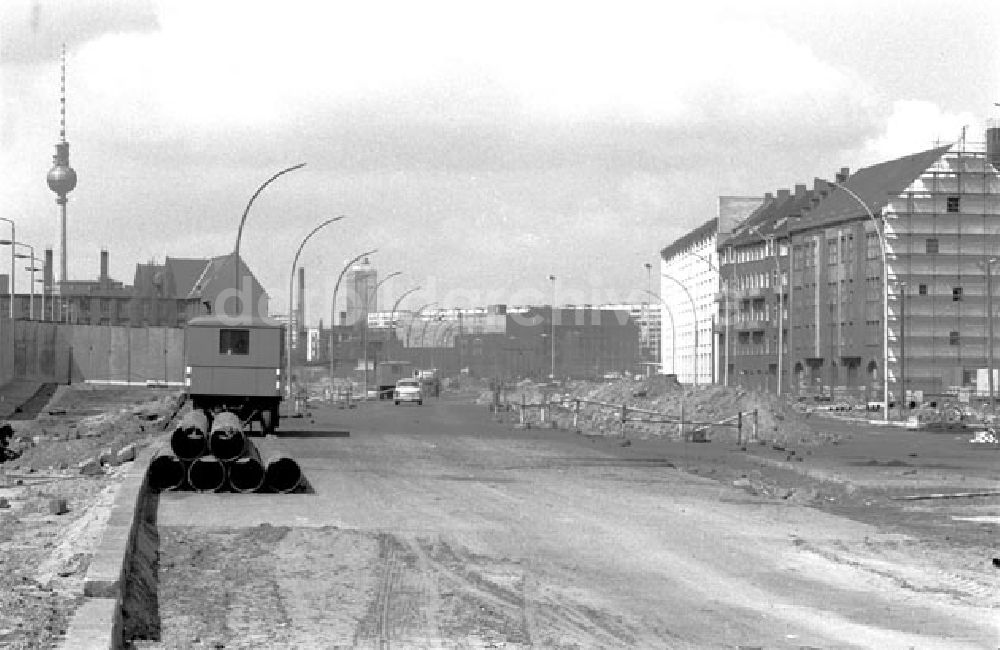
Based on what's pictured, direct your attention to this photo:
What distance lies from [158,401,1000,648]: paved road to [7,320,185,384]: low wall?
59894 mm

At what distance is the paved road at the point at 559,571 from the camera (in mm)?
11633

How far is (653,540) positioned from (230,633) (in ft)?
24.6

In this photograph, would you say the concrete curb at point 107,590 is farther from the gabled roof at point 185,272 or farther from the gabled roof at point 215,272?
the gabled roof at point 185,272

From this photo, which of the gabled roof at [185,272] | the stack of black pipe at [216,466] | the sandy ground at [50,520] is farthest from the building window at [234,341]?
the gabled roof at [185,272]

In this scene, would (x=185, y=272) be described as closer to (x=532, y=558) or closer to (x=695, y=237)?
(x=695, y=237)

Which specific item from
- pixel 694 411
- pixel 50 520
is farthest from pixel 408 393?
pixel 50 520

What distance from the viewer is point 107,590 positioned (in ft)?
36.8

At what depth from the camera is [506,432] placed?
48.2m

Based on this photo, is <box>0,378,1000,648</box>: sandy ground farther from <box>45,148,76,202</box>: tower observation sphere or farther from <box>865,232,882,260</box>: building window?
<box>45,148,76,202</box>: tower observation sphere

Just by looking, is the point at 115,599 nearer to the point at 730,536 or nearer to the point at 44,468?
the point at 730,536

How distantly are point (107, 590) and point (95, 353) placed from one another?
85.8m

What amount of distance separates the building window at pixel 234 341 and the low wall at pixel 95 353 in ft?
131

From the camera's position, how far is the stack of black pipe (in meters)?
22.5

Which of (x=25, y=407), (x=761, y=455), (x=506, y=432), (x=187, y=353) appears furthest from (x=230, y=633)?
(x=25, y=407)
